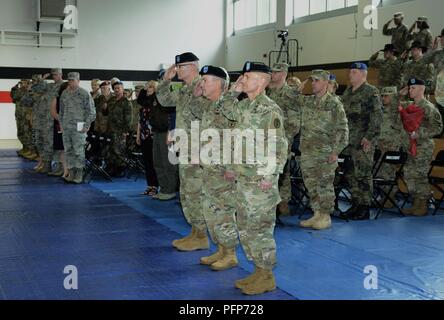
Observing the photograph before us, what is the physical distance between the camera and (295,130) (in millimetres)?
7215

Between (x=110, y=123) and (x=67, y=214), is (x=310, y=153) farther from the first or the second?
(x=110, y=123)

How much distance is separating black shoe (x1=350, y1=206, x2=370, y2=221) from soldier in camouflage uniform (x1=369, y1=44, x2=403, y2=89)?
433cm

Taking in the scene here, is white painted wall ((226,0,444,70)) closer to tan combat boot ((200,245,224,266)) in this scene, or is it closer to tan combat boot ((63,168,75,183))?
tan combat boot ((63,168,75,183))

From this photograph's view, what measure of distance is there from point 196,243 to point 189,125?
46.4 inches

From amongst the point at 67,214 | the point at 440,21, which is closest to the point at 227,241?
the point at 67,214

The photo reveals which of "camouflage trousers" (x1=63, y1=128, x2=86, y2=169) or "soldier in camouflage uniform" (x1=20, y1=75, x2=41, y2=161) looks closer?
"camouflage trousers" (x1=63, y1=128, x2=86, y2=169)

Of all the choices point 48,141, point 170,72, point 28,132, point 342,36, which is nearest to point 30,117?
point 28,132

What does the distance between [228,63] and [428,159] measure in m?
13.4

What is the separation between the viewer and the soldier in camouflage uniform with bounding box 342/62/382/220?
7.14 meters

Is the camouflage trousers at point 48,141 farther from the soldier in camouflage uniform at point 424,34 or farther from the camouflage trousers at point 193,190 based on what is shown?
the soldier in camouflage uniform at point 424,34

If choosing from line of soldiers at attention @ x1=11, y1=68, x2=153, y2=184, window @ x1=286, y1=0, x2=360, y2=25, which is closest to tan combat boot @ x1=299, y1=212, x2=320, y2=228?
line of soldiers at attention @ x1=11, y1=68, x2=153, y2=184

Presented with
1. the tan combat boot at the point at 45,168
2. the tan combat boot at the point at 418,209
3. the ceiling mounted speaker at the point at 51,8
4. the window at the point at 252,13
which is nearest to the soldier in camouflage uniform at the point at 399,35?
the tan combat boot at the point at 418,209

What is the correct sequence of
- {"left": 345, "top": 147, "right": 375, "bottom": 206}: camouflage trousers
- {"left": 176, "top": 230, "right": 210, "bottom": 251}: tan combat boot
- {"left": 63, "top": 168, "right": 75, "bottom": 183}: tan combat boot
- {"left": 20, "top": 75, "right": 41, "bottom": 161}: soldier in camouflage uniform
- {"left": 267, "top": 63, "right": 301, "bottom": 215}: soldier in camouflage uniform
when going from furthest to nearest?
{"left": 20, "top": 75, "right": 41, "bottom": 161}: soldier in camouflage uniform, {"left": 63, "top": 168, "right": 75, "bottom": 183}: tan combat boot, {"left": 345, "top": 147, "right": 375, "bottom": 206}: camouflage trousers, {"left": 267, "top": 63, "right": 301, "bottom": 215}: soldier in camouflage uniform, {"left": 176, "top": 230, "right": 210, "bottom": 251}: tan combat boot

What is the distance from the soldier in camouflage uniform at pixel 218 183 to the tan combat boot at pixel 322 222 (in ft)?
6.16
